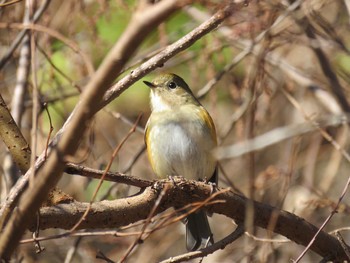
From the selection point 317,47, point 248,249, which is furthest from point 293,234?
point 317,47

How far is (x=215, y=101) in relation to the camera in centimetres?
605

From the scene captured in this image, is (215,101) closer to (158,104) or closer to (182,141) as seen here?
(158,104)

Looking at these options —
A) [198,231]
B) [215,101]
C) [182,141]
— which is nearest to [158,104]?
[182,141]

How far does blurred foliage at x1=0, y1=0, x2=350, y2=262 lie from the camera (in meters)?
5.38

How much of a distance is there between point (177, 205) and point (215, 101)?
8.76ft

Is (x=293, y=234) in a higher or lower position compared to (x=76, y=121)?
lower

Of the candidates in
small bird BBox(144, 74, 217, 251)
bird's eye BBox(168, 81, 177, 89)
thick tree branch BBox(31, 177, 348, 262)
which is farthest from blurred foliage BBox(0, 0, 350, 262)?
thick tree branch BBox(31, 177, 348, 262)

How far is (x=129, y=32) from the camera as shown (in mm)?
1727

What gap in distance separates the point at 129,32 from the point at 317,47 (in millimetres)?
3535

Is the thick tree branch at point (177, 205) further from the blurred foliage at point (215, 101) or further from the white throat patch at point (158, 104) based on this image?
the white throat patch at point (158, 104)

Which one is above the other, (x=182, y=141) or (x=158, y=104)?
(x=158, y=104)

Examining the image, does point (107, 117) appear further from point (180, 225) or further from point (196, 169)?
point (196, 169)

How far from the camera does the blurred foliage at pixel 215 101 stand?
5.38 m

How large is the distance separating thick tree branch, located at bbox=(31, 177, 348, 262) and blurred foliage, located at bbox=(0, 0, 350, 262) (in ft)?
3.22
